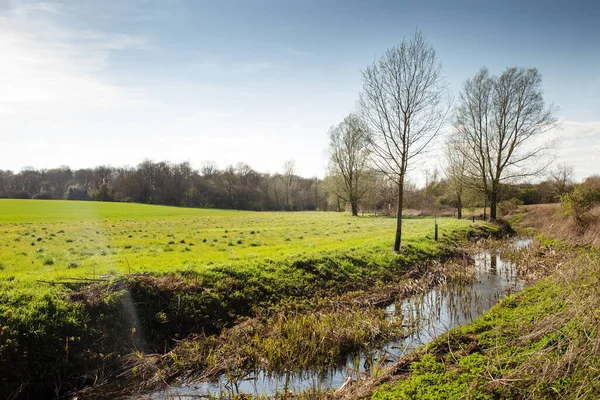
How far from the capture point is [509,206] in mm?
37312

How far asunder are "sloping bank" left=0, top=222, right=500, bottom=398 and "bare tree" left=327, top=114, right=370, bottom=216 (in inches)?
1411

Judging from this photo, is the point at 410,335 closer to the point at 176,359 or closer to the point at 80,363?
the point at 176,359

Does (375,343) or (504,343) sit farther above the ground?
(504,343)

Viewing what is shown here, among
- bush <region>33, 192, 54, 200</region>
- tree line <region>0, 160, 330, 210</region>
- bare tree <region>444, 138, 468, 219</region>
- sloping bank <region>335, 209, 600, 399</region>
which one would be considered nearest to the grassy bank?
sloping bank <region>335, 209, 600, 399</region>

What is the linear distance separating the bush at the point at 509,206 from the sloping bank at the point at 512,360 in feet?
103

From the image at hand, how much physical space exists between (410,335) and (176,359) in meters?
5.52

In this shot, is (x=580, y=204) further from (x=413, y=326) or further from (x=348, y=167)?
(x=348, y=167)

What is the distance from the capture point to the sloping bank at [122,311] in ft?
21.0

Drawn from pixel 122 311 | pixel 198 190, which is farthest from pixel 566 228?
pixel 198 190

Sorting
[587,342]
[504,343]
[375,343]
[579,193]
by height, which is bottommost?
[375,343]

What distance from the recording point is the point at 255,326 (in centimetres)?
861

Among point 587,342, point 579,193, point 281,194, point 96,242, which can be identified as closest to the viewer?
point 587,342

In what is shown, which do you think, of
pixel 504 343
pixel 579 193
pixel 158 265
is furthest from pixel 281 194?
pixel 504 343

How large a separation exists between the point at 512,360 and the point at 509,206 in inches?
1462
